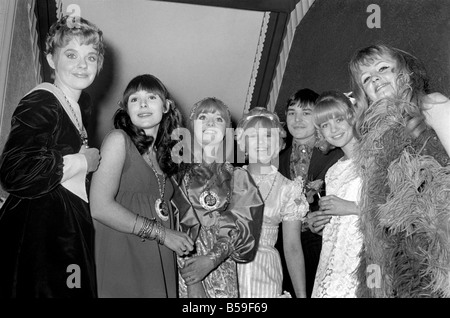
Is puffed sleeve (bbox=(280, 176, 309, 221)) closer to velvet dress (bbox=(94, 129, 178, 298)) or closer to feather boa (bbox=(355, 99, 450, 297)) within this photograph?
feather boa (bbox=(355, 99, 450, 297))

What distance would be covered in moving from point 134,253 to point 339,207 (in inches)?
18.9

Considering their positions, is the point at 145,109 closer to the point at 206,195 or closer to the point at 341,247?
the point at 206,195

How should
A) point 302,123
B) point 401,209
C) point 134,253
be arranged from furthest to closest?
point 302,123, point 134,253, point 401,209

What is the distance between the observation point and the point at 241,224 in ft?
4.59

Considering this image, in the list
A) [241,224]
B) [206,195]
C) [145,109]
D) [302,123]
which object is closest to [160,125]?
[145,109]

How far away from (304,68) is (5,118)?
37.8 inches

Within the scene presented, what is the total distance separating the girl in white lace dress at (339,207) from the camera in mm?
1343

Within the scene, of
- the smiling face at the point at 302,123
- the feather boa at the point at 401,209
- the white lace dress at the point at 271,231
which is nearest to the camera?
the feather boa at the point at 401,209

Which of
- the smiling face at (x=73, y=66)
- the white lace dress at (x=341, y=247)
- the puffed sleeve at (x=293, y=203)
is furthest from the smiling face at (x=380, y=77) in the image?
the smiling face at (x=73, y=66)

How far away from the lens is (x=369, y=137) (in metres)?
1.28

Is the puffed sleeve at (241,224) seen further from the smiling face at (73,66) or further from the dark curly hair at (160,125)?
the smiling face at (73,66)

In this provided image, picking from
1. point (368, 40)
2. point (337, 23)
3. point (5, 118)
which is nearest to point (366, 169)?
point (368, 40)

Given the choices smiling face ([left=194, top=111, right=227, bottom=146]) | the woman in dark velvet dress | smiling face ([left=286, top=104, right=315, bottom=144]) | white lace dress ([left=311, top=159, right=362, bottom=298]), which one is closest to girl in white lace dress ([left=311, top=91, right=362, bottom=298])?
white lace dress ([left=311, top=159, right=362, bottom=298])

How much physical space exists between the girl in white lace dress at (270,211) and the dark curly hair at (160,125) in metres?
0.19
